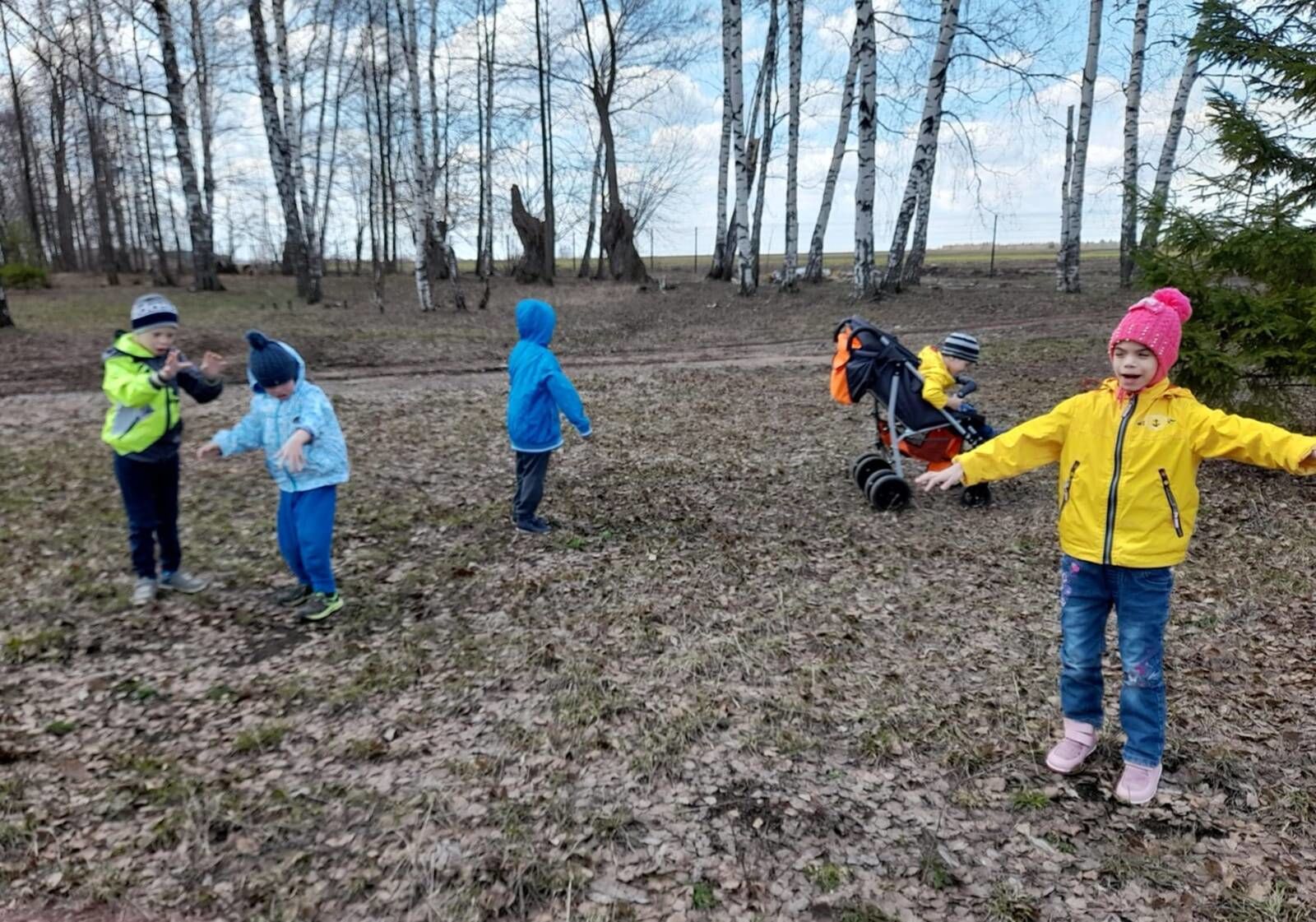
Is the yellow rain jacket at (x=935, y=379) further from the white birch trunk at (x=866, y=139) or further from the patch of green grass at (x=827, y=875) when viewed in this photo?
the white birch trunk at (x=866, y=139)

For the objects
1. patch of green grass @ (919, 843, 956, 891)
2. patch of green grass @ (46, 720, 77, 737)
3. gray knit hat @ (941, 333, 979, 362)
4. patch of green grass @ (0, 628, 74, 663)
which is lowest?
patch of green grass @ (919, 843, 956, 891)

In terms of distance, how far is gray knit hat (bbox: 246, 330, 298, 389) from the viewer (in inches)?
180

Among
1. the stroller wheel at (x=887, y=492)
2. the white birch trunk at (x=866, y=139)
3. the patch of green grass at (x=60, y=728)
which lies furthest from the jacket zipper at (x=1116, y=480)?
the white birch trunk at (x=866, y=139)

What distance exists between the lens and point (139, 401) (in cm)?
471

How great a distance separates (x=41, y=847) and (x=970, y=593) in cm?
481

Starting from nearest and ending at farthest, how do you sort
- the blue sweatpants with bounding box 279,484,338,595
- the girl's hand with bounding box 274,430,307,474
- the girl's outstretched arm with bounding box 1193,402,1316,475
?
1. the girl's outstretched arm with bounding box 1193,402,1316,475
2. the girl's hand with bounding box 274,430,307,474
3. the blue sweatpants with bounding box 279,484,338,595

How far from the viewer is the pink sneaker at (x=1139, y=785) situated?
11.1 feet

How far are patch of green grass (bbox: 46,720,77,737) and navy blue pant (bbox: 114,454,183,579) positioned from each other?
1.35 meters

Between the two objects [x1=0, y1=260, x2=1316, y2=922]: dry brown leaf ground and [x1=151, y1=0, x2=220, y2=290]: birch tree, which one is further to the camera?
[x1=151, y1=0, x2=220, y2=290]: birch tree

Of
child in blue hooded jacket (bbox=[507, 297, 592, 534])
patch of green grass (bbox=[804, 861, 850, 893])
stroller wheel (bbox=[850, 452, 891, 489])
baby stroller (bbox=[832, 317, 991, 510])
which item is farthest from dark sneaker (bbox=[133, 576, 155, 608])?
stroller wheel (bbox=[850, 452, 891, 489])

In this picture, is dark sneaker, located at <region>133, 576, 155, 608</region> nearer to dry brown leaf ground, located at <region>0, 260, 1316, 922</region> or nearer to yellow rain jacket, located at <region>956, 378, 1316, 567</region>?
dry brown leaf ground, located at <region>0, 260, 1316, 922</region>

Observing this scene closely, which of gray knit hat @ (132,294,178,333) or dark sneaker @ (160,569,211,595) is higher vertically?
gray knit hat @ (132,294,178,333)

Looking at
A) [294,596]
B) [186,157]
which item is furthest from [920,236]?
[294,596]

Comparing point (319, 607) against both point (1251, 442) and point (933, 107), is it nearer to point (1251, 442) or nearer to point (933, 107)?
point (1251, 442)
